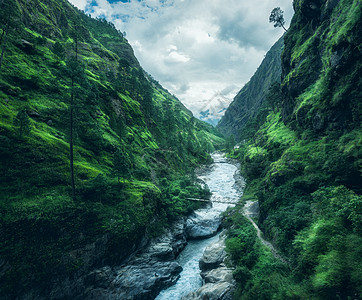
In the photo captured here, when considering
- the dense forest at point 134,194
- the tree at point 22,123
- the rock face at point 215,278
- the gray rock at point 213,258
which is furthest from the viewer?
the gray rock at point 213,258

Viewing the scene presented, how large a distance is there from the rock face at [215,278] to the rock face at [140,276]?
5002mm

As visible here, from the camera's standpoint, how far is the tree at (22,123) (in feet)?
84.1

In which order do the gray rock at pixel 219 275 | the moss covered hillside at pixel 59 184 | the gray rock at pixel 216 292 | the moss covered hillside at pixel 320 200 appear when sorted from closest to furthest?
the moss covered hillside at pixel 320 200, the moss covered hillside at pixel 59 184, the gray rock at pixel 216 292, the gray rock at pixel 219 275

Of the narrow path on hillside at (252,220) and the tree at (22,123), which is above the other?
the tree at (22,123)

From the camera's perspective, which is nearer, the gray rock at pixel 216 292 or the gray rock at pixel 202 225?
the gray rock at pixel 216 292

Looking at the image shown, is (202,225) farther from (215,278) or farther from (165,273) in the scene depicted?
(215,278)

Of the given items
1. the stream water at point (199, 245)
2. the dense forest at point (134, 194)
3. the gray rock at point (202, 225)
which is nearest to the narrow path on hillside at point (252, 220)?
the dense forest at point (134, 194)

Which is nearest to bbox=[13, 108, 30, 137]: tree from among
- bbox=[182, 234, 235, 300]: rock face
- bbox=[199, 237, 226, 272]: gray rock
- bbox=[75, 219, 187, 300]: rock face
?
bbox=[75, 219, 187, 300]: rock face

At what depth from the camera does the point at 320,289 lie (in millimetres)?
13422

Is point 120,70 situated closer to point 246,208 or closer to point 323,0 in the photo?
point 323,0

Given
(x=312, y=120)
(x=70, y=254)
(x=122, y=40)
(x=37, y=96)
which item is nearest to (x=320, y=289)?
(x=70, y=254)

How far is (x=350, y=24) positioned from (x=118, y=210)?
5050 centimetres

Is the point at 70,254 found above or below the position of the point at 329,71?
below

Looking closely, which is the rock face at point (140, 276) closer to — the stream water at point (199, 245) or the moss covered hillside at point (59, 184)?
the stream water at point (199, 245)
